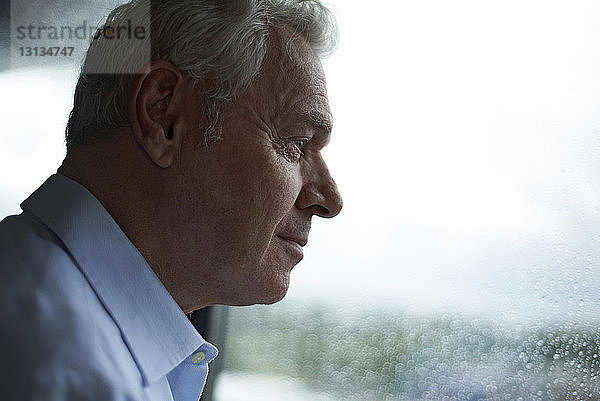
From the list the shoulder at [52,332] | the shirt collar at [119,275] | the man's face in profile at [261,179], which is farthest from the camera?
the man's face in profile at [261,179]

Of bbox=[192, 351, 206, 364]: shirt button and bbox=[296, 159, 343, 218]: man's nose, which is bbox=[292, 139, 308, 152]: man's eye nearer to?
bbox=[296, 159, 343, 218]: man's nose

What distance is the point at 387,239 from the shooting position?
143 centimetres

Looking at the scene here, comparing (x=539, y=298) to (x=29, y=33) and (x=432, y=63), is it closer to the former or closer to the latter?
(x=432, y=63)

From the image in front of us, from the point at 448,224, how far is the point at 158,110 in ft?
1.83

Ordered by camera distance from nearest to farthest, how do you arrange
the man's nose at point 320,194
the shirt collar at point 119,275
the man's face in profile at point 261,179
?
1. the shirt collar at point 119,275
2. the man's face in profile at point 261,179
3. the man's nose at point 320,194

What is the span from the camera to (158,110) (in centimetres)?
107

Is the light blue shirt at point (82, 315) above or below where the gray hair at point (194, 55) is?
below

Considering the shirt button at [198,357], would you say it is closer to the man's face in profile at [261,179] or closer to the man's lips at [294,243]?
the man's face in profile at [261,179]

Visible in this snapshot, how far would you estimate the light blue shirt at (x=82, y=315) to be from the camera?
0.80 metres

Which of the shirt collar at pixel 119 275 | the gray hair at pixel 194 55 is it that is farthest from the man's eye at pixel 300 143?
the shirt collar at pixel 119 275

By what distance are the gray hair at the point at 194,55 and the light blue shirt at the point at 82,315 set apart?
125 millimetres

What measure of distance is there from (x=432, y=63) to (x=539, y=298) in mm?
447

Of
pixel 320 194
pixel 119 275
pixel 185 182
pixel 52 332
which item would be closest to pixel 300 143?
pixel 320 194

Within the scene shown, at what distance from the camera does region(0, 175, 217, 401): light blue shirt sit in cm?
80
